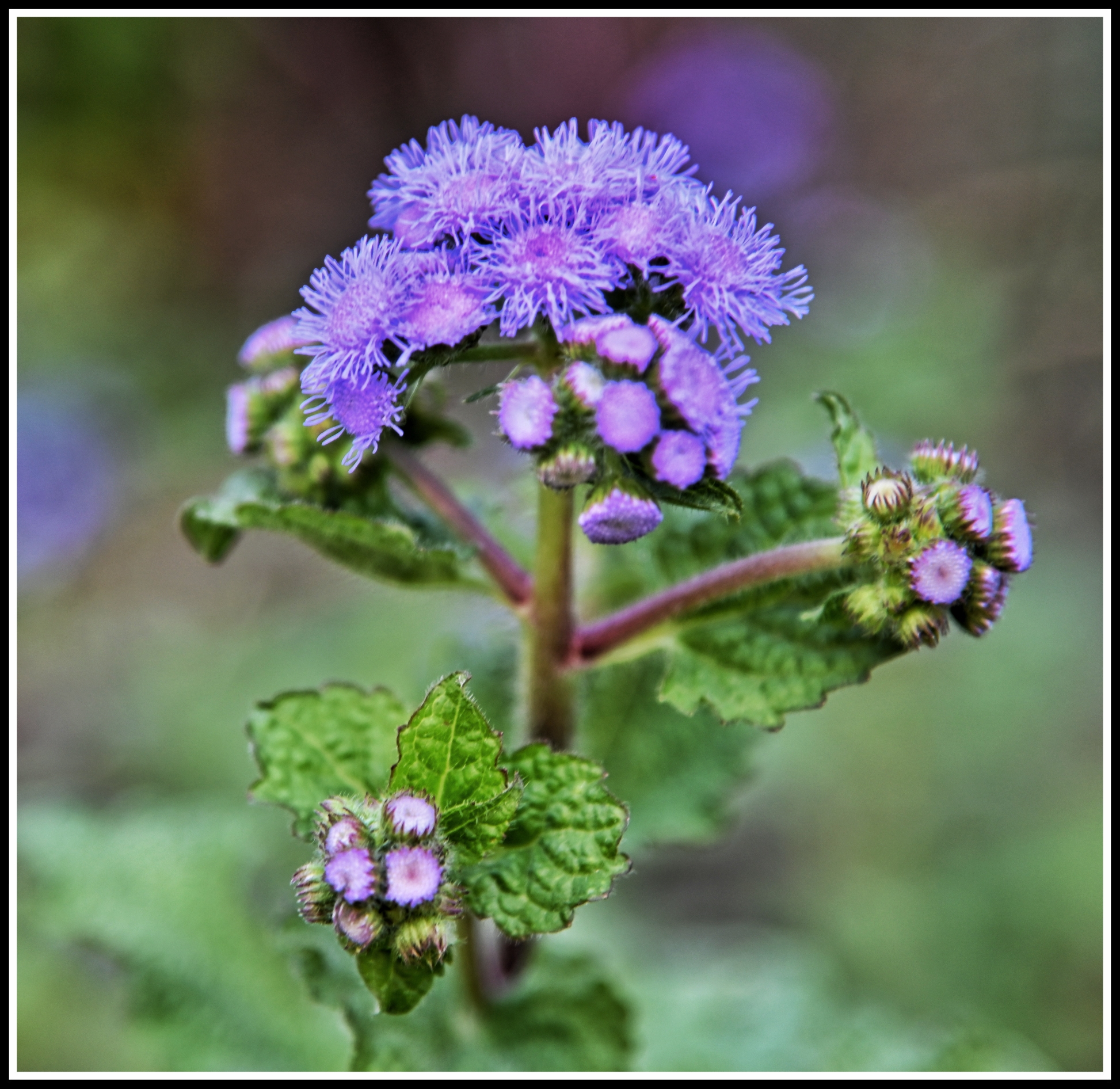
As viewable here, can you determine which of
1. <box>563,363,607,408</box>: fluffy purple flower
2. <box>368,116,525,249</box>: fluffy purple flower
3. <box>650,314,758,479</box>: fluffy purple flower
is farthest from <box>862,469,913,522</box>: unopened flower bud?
<box>368,116,525,249</box>: fluffy purple flower

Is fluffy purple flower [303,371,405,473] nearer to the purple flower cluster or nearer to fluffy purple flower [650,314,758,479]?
the purple flower cluster

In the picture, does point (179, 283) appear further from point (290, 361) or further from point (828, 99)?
point (290, 361)

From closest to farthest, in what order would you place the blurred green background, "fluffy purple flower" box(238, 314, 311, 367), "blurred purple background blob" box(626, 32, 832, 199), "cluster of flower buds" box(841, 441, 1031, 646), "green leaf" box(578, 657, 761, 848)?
"cluster of flower buds" box(841, 441, 1031, 646)
"fluffy purple flower" box(238, 314, 311, 367)
"green leaf" box(578, 657, 761, 848)
the blurred green background
"blurred purple background blob" box(626, 32, 832, 199)

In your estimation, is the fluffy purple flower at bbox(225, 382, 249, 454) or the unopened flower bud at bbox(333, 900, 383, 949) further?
the fluffy purple flower at bbox(225, 382, 249, 454)

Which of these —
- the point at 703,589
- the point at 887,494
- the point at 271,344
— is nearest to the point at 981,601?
the point at 887,494

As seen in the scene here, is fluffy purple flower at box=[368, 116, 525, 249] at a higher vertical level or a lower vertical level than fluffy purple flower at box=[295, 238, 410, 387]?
higher

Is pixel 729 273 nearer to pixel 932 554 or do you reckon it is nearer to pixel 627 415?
pixel 627 415

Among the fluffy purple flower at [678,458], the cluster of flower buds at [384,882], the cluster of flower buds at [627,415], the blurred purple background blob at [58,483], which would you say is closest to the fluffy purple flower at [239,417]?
the cluster of flower buds at [627,415]
